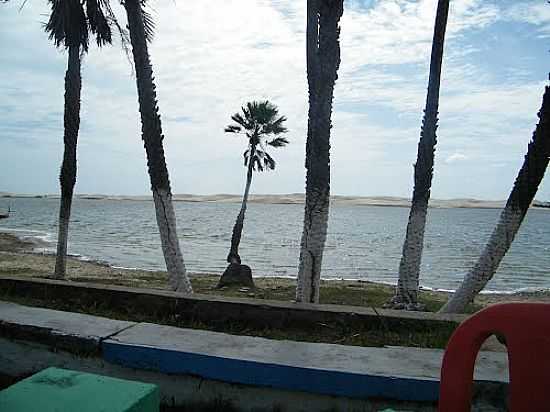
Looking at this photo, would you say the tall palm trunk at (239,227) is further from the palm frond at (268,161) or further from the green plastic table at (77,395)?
the green plastic table at (77,395)

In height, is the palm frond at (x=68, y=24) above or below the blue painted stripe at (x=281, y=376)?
above

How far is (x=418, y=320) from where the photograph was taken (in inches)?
160

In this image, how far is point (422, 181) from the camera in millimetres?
8227

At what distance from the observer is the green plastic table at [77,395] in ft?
6.47

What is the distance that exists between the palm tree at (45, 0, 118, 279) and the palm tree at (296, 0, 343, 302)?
5856 millimetres

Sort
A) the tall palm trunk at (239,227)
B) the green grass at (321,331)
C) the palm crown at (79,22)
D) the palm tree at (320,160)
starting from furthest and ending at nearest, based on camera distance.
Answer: the tall palm trunk at (239,227)
the palm crown at (79,22)
the palm tree at (320,160)
the green grass at (321,331)

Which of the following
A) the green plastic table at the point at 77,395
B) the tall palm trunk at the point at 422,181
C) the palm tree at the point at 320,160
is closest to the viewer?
the green plastic table at the point at 77,395

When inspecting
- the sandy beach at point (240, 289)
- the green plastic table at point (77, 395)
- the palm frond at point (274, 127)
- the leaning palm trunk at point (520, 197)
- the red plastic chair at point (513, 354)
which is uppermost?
the palm frond at point (274, 127)

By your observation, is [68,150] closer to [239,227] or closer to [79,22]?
[79,22]

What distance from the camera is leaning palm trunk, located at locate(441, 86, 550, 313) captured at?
554 centimetres

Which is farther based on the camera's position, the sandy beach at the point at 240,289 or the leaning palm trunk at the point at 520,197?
the sandy beach at the point at 240,289

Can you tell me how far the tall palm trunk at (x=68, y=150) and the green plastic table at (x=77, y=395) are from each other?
33.7 feet

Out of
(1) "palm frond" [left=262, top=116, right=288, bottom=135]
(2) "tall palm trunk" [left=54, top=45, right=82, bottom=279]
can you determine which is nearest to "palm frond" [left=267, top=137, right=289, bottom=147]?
(1) "palm frond" [left=262, top=116, right=288, bottom=135]

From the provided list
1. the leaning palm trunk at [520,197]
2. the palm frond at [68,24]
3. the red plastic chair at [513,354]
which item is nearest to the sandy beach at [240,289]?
the leaning palm trunk at [520,197]
